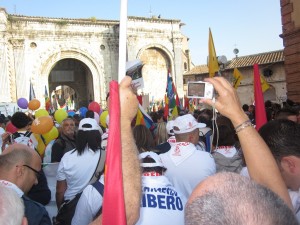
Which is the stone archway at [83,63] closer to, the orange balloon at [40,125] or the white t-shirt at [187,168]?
the orange balloon at [40,125]

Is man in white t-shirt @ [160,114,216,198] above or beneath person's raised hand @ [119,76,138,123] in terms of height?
beneath

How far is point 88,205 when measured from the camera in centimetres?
270

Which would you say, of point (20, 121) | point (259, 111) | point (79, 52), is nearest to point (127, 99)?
point (259, 111)

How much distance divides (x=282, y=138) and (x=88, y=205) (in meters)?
1.59

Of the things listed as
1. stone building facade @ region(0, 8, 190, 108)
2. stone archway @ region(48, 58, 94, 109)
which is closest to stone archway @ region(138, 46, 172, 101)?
stone building facade @ region(0, 8, 190, 108)

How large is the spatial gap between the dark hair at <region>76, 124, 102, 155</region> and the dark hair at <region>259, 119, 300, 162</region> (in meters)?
2.18

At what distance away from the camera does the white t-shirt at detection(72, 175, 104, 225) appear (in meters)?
2.67

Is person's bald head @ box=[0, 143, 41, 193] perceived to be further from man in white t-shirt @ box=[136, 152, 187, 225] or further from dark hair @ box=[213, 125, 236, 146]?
dark hair @ box=[213, 125, 236, 146]

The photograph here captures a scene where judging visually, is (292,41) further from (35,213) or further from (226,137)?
(35,213)

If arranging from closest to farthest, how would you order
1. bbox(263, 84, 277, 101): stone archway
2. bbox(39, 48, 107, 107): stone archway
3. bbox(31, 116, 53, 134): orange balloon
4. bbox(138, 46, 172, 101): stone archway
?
bbox(31, 116, 53, 134): orange balloon, bbox(39, 48, 107, 107): stone archway, bbox(138, 46, 172, 101): stone archway, bbox(263, 84, 277, 101): stone archway

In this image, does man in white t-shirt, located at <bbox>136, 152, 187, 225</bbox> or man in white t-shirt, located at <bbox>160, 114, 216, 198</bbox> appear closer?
man in white t-shirt, located at <bbox>136, 152, 187, 225</bbox>

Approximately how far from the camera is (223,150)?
12.9 feet

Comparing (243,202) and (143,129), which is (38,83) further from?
(243,202)

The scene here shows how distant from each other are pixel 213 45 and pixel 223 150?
2028 mm
